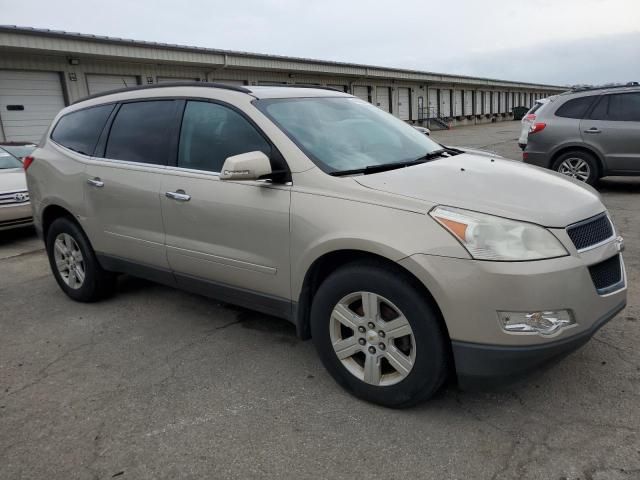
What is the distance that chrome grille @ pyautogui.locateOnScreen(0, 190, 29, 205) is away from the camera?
720 cm

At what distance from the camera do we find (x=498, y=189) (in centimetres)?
273

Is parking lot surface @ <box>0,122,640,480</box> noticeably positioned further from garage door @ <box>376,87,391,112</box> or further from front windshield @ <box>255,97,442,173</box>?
garage door @ <box>376,87,391,112</box>

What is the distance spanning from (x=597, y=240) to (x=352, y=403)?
5.11ft

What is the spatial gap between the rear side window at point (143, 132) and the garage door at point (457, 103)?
138ft

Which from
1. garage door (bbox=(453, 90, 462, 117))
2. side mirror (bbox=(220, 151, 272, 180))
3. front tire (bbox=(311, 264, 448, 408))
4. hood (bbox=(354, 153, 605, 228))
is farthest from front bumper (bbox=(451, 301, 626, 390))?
garage door (bbox=(453, 90, 462, 117))

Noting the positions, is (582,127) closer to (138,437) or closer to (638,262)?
(638,262)

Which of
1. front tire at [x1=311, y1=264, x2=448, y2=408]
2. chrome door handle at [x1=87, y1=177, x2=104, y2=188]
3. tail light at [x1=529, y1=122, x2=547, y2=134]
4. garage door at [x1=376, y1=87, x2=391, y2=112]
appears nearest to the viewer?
front tire at [x1=311, y1=264, x2=448, y2=408]

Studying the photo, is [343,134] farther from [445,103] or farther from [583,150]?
[445,103]

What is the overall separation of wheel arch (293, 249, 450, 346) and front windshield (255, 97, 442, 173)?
0.52 meters

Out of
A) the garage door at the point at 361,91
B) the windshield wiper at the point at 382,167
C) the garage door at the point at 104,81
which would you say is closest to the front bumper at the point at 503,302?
the windshield wiper at the point at 382,167

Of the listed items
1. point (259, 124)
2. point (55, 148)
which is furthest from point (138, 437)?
point (55, 148)

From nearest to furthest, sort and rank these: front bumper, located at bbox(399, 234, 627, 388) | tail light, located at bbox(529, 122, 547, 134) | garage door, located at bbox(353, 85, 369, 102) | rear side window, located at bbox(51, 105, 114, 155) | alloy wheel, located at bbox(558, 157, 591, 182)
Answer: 1. front bumper, located at bbox(399, 234, 627, 388)
2. rear side window, located at bbox(51, 105, 114, 155)
3. alloy wheel, located at bbox(558, 157, 591, 182)
4. tail light, located at bbox(529, 122, 547, 134)
5. garage door, located at bbox(353, 85, 369, 102)

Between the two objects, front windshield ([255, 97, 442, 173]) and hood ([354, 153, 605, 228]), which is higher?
front windshield ([255, 97, 442, 173])

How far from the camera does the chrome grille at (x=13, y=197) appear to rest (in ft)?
23.6
